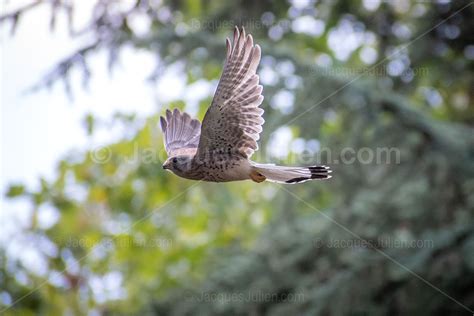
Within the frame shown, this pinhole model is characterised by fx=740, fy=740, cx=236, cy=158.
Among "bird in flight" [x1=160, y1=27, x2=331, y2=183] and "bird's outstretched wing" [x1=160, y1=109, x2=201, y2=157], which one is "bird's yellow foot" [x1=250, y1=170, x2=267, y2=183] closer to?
"bird in flight" [x1=160, y1=27, x2=331, y2=183]

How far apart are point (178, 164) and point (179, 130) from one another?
0.84 m

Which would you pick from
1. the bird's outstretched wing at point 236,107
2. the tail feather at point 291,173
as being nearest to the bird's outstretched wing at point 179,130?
the bird's outstretched wing at point 236,107

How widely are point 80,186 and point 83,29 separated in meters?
5.21

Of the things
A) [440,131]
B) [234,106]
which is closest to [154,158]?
[440,131]

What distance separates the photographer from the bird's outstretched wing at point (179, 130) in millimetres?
3318

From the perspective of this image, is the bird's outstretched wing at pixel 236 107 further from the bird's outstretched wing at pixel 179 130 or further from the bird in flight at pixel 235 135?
the bird's outstretched wing at pixel 179 130

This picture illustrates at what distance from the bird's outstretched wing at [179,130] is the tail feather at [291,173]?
0.64m

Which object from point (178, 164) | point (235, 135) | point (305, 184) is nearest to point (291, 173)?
point (235, 135)

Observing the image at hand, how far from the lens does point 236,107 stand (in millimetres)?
2781

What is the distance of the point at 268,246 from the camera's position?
280 inches

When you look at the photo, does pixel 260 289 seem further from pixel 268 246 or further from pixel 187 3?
pixel 187 3

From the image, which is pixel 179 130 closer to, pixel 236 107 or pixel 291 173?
pixel 236 107

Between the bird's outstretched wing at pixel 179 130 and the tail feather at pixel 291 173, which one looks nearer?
the tail feather at pixel 291 173

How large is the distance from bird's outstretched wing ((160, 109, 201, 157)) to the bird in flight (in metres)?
0.54
